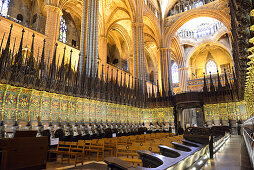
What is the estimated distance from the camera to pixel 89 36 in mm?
11648

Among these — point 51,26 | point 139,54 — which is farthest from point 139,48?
point 51,26

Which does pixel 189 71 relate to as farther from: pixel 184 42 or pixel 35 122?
pixel 35 122

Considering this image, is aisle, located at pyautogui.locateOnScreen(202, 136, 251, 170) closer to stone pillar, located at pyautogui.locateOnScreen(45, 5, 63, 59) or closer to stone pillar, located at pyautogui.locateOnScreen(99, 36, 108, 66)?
stone pillar, located at pyautogui.locateOnScreen(45, 5, 63, 59)

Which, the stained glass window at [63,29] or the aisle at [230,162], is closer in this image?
the aisle at [230,162]

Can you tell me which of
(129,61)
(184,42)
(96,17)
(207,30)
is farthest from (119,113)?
(207,30)

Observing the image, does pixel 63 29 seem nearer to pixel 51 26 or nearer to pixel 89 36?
pixel 51 26

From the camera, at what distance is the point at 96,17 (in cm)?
1238

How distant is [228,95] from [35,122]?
14.1 meters

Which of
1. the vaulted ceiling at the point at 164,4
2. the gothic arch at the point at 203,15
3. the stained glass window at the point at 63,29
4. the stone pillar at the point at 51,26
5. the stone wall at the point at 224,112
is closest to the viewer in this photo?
the stone wall at the point at 224,112

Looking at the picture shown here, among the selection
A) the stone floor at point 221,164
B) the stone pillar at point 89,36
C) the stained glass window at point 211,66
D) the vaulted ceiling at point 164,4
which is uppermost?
the vaulted ceiling at point 164,4

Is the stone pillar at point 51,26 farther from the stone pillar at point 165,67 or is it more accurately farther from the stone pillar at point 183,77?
the stone pillar at point 183,77

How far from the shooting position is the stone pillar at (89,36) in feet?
36.6

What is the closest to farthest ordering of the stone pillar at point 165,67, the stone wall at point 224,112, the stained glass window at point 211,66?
the stone wall at point 224,112, the stone pillar at point 165,67, the stained glass window at point 211,66

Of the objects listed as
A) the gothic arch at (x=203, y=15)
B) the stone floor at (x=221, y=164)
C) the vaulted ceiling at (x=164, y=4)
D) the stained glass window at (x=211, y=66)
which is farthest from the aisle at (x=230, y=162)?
the stained glass window at (x=211, y=66)
